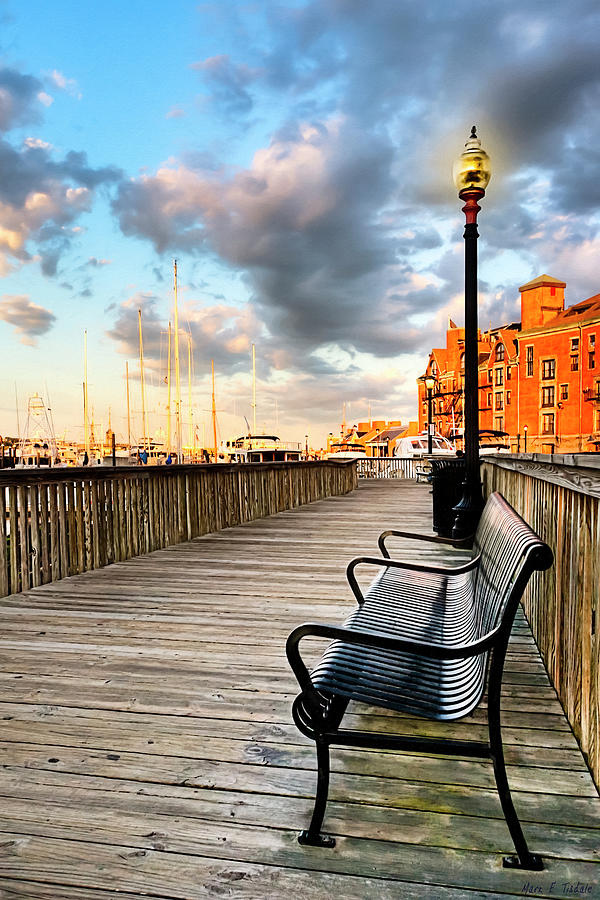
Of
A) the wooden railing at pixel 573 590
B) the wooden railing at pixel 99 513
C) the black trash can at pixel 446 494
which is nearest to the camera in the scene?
the wooden railing at pixel 573 590

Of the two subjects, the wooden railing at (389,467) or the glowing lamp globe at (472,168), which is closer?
the glowing lamp globe at (472,168)

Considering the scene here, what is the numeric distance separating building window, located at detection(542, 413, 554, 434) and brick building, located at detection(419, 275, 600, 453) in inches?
3.6

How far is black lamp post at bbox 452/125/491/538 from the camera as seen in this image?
7338 mm

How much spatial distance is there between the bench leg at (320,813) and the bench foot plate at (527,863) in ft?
1.75

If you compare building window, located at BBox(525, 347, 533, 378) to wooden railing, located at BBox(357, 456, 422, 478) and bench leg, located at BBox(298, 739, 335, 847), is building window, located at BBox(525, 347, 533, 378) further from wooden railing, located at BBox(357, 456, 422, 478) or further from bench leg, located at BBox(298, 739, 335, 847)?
bench leg, located at BBox(298, 739, 335, 847)

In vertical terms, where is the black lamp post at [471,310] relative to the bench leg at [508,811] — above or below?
above

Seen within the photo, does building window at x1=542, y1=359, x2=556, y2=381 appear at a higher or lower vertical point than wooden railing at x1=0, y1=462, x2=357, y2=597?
higher

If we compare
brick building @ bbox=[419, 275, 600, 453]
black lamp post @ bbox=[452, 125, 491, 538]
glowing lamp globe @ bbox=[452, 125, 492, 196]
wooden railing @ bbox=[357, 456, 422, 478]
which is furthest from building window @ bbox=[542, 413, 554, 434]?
glowing lamp globe @ bbox=[452, 125, 492, 196]

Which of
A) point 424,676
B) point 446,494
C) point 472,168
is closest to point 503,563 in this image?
point 424,676

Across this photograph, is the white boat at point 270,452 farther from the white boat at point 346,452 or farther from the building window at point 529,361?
the building window at point 529,361

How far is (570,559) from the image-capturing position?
3.00 metres

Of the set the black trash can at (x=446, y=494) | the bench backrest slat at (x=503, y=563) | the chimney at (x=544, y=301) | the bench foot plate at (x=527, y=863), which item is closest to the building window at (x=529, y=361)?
the chimney at (x=544, y=301)

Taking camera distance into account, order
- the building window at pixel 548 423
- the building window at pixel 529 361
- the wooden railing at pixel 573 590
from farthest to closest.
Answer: the building window at pixel 529 361 < the building window at pixel 548 423 < the wooden railing at pixel 573 590

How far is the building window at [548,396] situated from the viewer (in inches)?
2248
